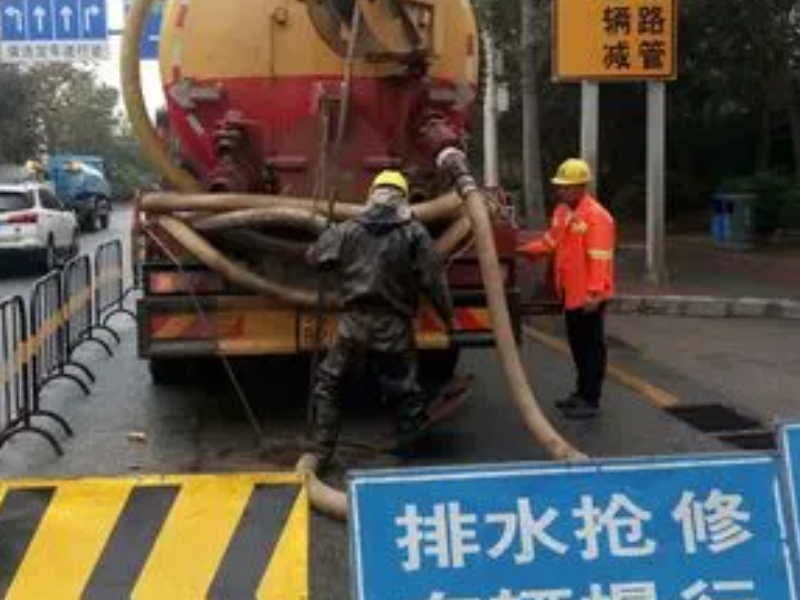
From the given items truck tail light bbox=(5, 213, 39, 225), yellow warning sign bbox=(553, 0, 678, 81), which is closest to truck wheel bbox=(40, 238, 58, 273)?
truck tail light bbox=(5, 213, 39, 225)

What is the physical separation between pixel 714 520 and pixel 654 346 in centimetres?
994

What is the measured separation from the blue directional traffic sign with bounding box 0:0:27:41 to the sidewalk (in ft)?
42.1

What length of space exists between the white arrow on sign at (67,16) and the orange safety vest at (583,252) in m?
22.1

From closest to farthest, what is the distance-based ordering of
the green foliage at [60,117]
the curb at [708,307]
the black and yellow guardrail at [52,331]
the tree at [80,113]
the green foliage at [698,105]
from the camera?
the black and yellow guardrail at [52,331]
the curb at [708,307]
the green foliage at [698,105]
the green foliage at [60,117]
the tree at [80,113]

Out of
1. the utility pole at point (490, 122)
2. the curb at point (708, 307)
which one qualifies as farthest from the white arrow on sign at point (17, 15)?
the curb at point (708, 307)

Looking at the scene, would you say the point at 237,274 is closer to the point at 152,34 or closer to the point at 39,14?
the point at 152,34

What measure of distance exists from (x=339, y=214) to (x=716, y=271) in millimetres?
12592

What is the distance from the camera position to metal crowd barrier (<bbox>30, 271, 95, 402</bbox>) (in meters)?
9.73

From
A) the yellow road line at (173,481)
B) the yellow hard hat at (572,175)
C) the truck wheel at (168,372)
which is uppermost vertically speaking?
the yellow hard hat at (572,175)

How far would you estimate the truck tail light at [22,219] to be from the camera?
24.6m

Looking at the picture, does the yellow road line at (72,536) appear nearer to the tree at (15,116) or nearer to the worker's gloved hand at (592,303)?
the worker's gloved hand at (592,303)

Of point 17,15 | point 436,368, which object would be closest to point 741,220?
point 17,15

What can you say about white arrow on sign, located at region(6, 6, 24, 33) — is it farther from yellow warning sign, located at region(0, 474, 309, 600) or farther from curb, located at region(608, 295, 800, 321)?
yellow warning sign, located at region(0, 474, 309, 600)

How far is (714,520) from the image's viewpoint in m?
3.74
